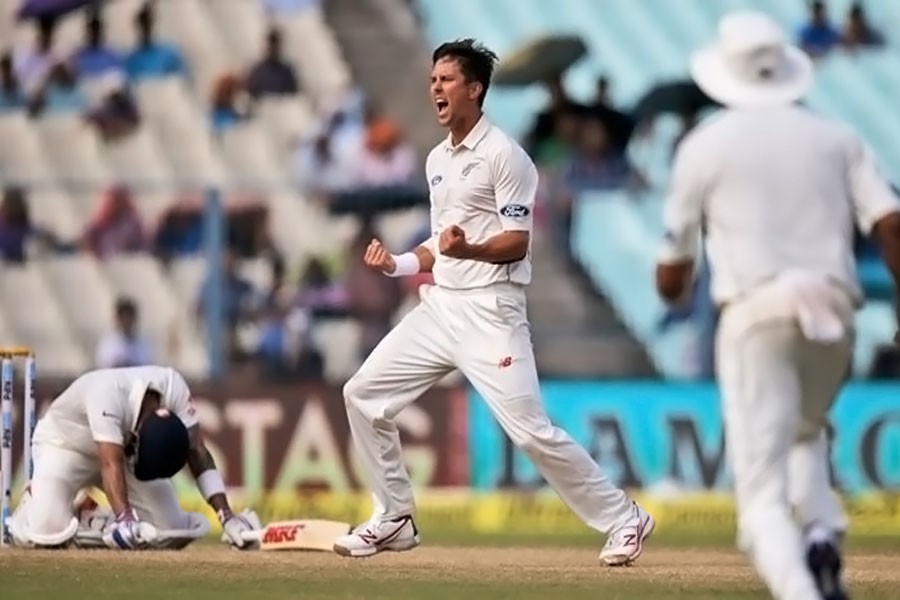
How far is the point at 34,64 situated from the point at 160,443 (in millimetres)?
9200

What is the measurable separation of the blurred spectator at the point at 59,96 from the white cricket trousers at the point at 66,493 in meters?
8.22

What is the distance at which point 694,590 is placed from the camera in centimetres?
791

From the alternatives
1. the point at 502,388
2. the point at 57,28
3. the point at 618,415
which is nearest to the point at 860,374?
the point at 618,415

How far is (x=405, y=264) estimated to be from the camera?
8.74 metres

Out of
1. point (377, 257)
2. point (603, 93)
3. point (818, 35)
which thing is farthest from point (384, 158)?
point (377, 257)

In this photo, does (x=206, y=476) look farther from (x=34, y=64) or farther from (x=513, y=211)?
(x=34, y=64)

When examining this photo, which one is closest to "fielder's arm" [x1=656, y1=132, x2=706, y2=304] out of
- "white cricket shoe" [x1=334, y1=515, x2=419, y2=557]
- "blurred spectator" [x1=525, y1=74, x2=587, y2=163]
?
"white cricket shoe" [x1=334, y1=515, x2=419, y2=557]

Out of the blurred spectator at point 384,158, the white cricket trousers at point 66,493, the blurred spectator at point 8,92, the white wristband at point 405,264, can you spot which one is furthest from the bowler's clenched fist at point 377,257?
the blurred spectator at point 8,92

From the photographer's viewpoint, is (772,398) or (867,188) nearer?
(772,398)

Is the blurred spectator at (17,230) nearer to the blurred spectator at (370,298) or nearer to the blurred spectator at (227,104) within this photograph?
the blurred spectator at (370,298)

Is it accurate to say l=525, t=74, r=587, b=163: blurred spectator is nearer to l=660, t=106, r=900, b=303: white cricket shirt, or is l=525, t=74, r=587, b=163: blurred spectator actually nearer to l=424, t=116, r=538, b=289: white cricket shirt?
l=424, t=116, r=538, b=289: white cricket shirt

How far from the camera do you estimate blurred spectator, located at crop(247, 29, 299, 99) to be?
18.2 meters

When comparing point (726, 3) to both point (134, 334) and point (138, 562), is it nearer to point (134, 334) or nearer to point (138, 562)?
point (134, 334)

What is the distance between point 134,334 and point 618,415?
345cm
